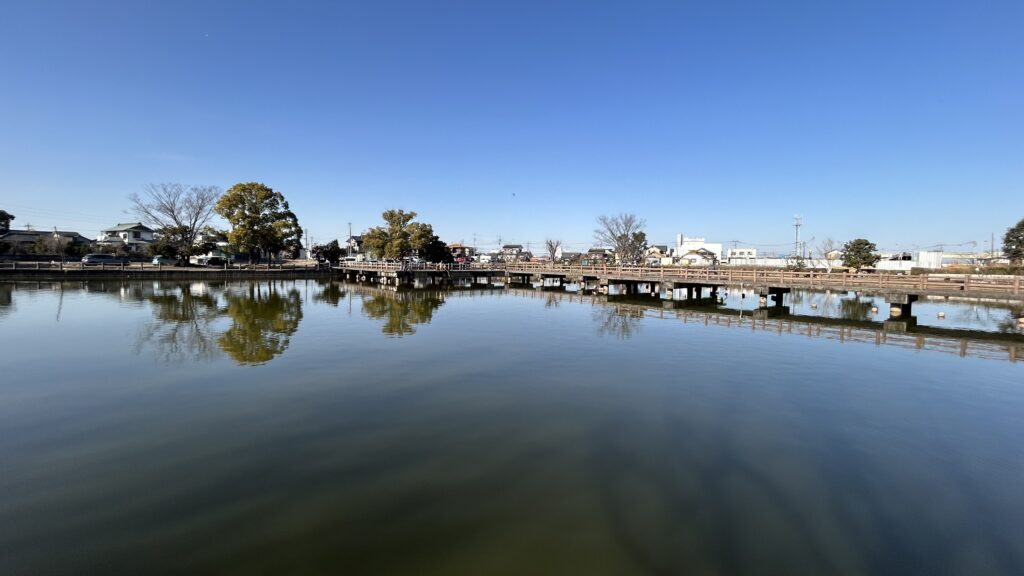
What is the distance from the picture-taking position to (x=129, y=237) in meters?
64.6

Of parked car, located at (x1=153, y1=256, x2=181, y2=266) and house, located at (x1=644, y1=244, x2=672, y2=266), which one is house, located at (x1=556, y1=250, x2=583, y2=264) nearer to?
house, located at (x1=644, y1=244, x2=672, y2=266)

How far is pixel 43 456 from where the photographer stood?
5.90 m

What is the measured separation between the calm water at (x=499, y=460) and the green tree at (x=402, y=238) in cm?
3944

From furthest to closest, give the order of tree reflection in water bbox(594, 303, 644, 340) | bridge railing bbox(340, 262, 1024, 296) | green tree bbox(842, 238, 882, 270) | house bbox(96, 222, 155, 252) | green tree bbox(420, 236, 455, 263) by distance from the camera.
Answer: house bbox(96, 222, 155, 252), green tree bbox(420, 236, 455, 263), green tree bbox(842, 238, 882, 270), bridge railing bbox(340, 262, 1024, 296), tree reflection in water bbox(594, 303, 644, 340)

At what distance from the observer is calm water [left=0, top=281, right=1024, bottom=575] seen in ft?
→ 14.0

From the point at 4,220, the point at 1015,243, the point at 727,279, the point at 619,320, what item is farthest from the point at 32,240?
the point at 1015,243

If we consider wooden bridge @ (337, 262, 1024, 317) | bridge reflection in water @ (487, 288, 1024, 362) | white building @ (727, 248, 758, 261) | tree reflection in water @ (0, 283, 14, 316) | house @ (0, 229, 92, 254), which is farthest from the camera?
white building @ (727, 248, 758, 261)

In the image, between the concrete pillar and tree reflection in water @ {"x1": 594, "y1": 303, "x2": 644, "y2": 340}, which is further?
the concrete pillar

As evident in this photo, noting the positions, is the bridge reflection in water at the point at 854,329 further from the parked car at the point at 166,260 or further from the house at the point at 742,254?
the house at the point at 742,254

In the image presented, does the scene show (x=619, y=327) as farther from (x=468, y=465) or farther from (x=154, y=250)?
(x=154, y=250)

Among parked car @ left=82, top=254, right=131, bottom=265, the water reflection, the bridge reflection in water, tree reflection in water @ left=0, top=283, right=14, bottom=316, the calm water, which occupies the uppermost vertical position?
parked car @ left=82, top=254, right=131, bottom=265

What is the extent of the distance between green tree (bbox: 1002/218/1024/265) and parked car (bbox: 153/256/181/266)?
8500cm

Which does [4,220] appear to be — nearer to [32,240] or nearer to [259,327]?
[32,240]

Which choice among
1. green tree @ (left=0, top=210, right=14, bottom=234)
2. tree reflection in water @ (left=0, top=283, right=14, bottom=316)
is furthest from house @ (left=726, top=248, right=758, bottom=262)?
green tree @ (left=0, top=210, right=14, bottom=234)
